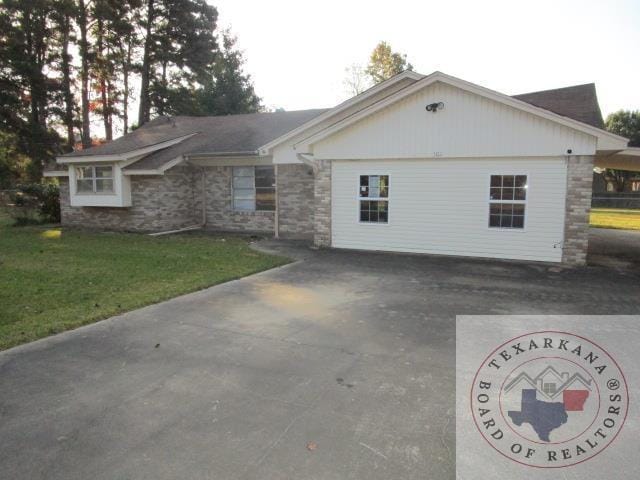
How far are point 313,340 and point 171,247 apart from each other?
9158 millimetres

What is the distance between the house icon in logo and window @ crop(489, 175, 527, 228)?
7.11 m

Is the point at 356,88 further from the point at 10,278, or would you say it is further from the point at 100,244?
the point at 10,278

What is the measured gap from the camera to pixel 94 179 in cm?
1800

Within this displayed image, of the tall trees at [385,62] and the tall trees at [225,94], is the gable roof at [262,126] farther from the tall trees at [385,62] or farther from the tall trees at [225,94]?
the tall trees at [385,62]

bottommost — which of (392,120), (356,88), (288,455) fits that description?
(288,455)

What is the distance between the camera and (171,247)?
1377cm

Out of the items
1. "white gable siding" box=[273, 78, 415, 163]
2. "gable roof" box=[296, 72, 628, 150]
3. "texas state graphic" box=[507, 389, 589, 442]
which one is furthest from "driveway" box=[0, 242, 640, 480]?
"white gable siding" box=[273, 78, 415, 163]

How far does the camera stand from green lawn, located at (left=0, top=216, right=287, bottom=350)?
6.92 metres

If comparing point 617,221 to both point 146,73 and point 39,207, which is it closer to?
point 39,207

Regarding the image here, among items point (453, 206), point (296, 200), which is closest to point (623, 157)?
point (453, 206)

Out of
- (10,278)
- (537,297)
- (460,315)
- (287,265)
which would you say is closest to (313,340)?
(460,315)

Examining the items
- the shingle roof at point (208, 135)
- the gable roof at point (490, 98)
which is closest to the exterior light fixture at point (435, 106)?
the gable roof at point (490, 98)

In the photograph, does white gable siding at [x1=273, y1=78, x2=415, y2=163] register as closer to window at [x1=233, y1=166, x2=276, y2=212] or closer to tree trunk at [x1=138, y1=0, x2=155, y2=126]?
window at [x1=233, y1=166, x2=276, y2=212]

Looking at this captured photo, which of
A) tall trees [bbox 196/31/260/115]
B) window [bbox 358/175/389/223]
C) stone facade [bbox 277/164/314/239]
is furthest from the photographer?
tall trees [bbox 196/31/260/115]
